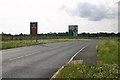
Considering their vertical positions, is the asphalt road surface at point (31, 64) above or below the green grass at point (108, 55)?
below

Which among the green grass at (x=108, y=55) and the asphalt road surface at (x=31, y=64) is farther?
the green grass at (x=108, y=55)

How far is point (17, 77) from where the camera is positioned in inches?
393

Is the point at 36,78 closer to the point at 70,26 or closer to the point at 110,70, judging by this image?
the point at 110,70

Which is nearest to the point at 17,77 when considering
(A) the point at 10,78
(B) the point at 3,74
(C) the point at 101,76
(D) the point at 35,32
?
(A) the point at 10,78

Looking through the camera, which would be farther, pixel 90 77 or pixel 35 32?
pixel 35 32

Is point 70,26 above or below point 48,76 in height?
above

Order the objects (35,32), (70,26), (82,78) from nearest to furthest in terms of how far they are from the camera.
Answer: (82,78) → (35,32) → (70,26)

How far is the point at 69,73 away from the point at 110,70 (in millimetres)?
1848

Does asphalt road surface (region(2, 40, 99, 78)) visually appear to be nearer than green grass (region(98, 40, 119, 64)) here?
Yes

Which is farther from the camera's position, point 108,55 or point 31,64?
point 108,55

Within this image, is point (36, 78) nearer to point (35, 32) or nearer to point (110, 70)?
point (110, 70)

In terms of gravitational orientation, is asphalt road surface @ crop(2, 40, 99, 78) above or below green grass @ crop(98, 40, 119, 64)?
below

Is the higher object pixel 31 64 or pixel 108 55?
pixel 108 55

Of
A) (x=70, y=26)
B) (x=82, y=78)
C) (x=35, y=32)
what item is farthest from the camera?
(x=70, y=26)
